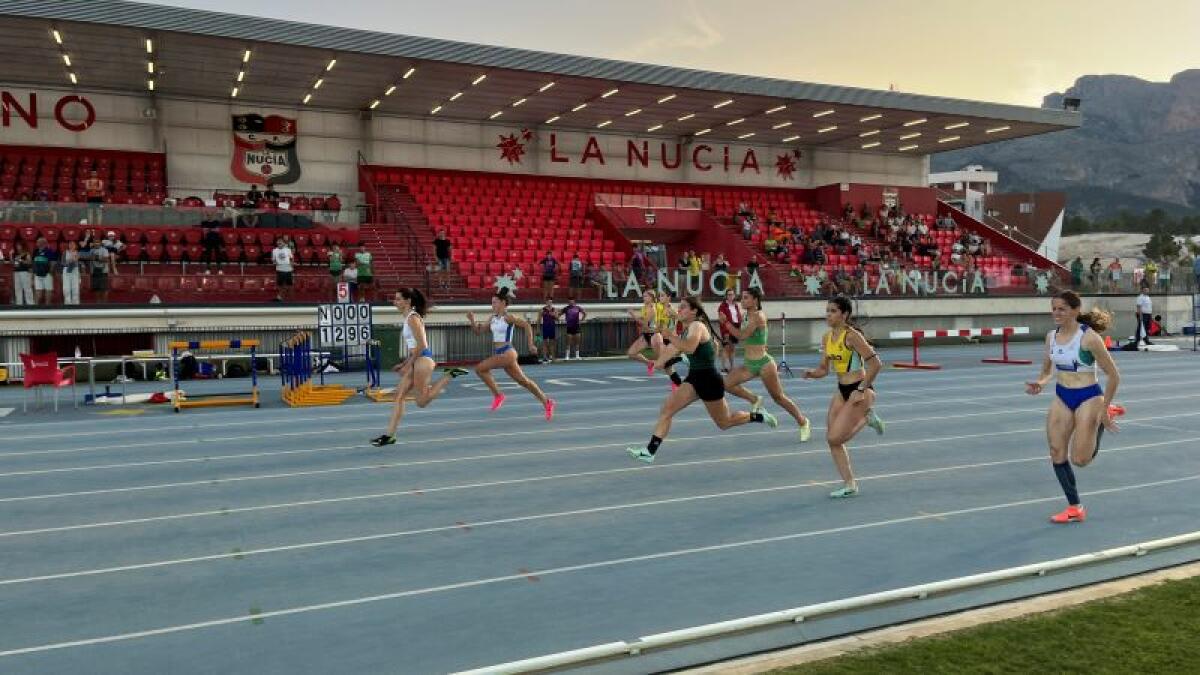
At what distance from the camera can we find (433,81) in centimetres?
3131

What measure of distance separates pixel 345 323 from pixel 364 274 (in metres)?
4.78

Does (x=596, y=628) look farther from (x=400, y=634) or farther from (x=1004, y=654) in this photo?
(x=1004, y=654)

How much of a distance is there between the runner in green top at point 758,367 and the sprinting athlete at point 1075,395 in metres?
4.47

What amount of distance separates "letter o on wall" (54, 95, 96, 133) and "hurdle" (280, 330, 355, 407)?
17.6 m

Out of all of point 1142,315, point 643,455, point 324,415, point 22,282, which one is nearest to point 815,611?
point 643,455

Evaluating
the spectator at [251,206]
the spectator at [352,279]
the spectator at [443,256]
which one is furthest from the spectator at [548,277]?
the spectator at [251,206]

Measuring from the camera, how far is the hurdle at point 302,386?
17.2m

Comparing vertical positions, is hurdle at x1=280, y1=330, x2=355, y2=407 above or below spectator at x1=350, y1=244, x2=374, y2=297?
below

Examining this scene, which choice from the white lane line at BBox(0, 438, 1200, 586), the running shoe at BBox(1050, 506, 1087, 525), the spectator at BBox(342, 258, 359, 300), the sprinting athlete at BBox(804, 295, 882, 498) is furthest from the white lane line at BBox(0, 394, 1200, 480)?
the spectator at BBox(342, 258, 359, 300)

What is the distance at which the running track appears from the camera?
5.37 m

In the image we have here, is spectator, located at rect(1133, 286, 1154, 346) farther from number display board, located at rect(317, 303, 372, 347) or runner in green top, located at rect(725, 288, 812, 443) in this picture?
number display board, located at rect(317, 303, 372, 347)

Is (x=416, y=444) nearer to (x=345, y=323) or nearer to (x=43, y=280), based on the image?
(x=345, y=323)

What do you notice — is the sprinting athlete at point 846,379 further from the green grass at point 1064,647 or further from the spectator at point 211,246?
the spectator at point 211,246

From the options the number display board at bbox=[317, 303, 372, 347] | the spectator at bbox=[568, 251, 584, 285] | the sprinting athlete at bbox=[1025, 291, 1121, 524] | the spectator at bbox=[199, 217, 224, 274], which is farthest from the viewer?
the spectator at bbox=[568, 251, 584, 285]
